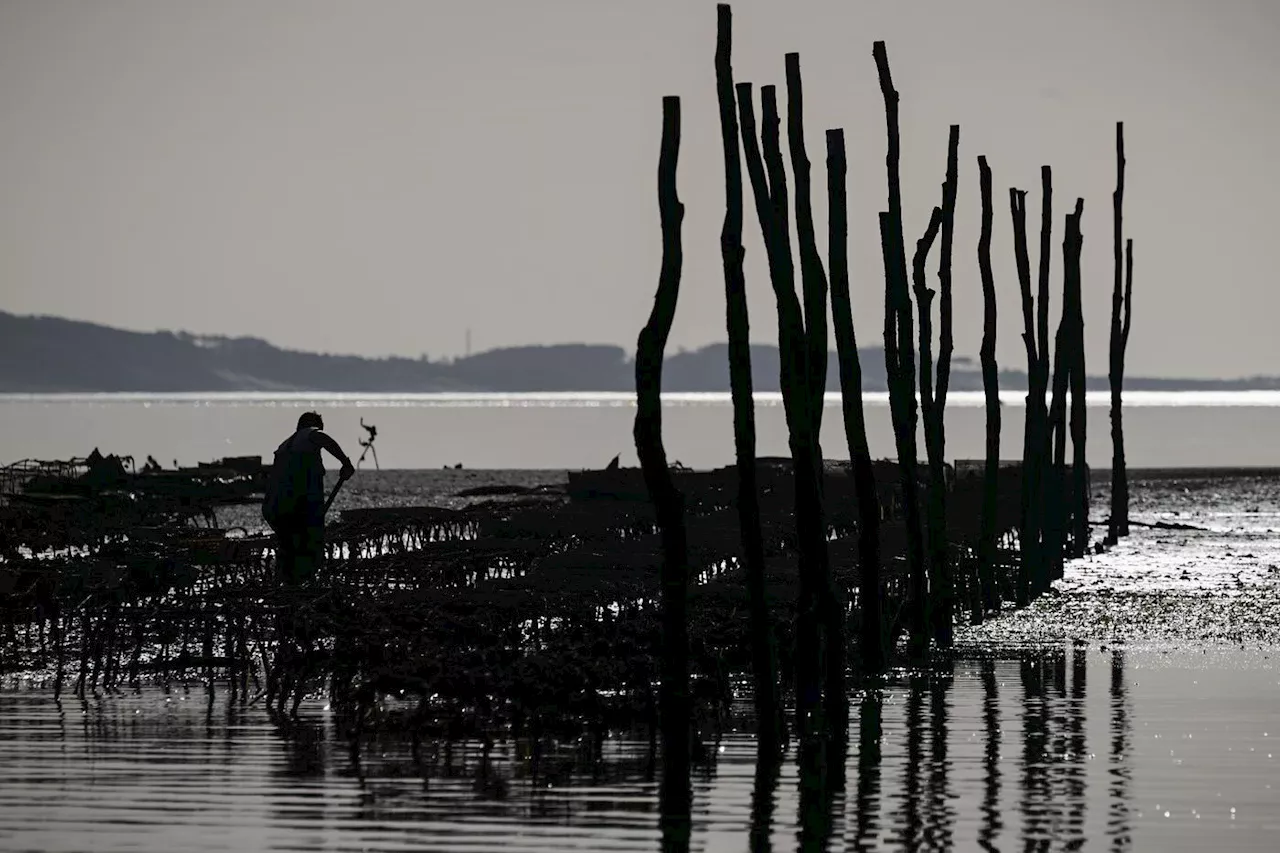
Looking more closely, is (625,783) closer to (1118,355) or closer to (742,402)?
(742,402)

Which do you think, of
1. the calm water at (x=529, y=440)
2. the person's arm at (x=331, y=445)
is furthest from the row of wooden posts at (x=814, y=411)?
the calm water at (x=529, y=440)

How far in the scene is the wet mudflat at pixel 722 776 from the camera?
39.2ft

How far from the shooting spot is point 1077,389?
3450 cm

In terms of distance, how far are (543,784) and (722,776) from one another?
1182 mm

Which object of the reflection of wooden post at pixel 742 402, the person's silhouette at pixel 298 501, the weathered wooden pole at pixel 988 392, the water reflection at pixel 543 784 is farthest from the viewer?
the weathered wooden pole at pixel 988 392

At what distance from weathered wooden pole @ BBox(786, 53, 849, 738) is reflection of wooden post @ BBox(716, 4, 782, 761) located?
606mm

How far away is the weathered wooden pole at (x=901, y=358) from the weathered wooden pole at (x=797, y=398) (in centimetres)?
408

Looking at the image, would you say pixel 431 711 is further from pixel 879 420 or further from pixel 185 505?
pixel 879 420

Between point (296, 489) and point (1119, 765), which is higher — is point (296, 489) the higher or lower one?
the higher one

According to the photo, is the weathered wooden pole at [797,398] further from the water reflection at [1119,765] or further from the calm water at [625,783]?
the water reflection at [1119,765]

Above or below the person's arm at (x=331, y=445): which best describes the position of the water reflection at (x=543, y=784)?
below

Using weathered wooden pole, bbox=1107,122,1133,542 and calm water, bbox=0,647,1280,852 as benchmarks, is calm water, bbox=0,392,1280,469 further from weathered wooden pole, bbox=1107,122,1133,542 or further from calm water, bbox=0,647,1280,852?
calm water, bbox=0,647,1280,852

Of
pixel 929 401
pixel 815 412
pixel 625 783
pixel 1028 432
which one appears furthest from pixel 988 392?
pixel 625 783

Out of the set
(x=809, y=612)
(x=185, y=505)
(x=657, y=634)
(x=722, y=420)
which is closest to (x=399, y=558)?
(x=657, y=634)
